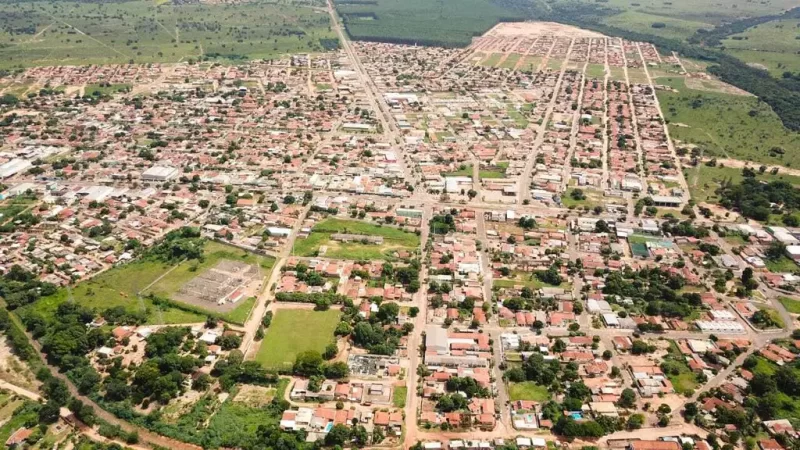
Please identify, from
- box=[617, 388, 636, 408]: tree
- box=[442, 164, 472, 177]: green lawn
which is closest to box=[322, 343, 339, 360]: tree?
box=[617, 388, 636, 408]: tree

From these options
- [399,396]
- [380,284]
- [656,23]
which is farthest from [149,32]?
[656,23]

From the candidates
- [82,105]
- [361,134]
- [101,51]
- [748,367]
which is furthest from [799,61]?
[101,51]

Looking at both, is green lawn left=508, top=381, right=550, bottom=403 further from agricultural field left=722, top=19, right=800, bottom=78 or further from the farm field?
agricultural field left=722, top=19, right=800, bottom=78

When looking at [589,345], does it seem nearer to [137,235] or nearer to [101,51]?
[137,235]

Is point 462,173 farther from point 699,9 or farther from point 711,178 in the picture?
point 699,9

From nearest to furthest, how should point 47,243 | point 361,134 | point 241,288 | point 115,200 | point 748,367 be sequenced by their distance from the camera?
point 748,367 → point 241,288 → point 47,243 → point 115,200 → point 361,134

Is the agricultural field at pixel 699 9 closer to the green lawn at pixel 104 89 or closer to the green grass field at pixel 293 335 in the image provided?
the green lawn at pixel 104 89
